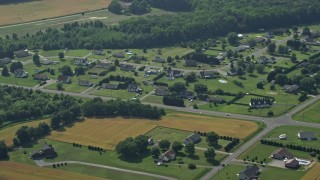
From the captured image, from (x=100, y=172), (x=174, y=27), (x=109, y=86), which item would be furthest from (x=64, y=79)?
(x=100, y=172)

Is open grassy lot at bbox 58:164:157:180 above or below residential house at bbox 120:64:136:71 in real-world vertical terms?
below

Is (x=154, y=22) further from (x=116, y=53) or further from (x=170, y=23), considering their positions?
(x=116, y=53)

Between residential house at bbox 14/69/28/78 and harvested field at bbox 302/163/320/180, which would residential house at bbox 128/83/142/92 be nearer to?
residential house at bbox 14/69/28/78

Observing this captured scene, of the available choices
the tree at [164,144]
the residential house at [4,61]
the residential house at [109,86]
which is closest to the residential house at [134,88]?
the residential house at [109,86]

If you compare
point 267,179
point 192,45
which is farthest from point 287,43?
point 267,179

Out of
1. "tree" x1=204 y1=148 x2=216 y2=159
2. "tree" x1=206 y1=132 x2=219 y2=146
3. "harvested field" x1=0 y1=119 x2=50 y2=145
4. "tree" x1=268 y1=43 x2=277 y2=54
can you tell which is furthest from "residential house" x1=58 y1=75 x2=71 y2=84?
"tree" x1=204 y1=148 x2=216 y2=159
